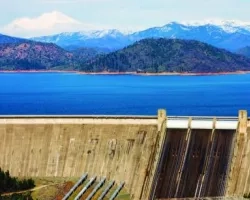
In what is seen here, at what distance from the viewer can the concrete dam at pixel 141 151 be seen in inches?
2106

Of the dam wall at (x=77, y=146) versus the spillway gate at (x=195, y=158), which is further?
the dam wall at (x=77, y=146)

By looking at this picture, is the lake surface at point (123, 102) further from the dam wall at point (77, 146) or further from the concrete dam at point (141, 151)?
the dam wall at point (77, 146)

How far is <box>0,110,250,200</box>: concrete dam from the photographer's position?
176ft

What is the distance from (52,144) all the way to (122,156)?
7.42 meters

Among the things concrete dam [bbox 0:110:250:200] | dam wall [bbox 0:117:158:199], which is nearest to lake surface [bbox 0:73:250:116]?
concrete dam [bbox 0:110:250:200]

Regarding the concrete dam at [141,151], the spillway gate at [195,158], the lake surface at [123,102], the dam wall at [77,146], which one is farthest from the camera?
the lake surface at [123,102]

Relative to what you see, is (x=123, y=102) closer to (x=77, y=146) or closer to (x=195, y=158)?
(x=77, y=146)

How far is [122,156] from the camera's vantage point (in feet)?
186

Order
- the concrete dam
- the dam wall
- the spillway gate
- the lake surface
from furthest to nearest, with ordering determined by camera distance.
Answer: the lake surface → the dam wall → the concrete dam → the spillway gate

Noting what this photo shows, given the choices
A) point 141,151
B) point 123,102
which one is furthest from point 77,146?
point 123,102

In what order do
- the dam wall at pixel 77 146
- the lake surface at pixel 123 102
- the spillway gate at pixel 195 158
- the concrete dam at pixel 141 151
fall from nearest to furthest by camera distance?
the spillway gate at pixel 195 158 < the concrete dam at pixel 141 151 < the dam wall at pixel 77 146 < the lake surface at pixel 123 102

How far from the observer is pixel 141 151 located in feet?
185

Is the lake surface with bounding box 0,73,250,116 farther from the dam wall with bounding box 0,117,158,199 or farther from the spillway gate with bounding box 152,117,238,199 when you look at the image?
the dam wall with bounding box 0,117,158,199

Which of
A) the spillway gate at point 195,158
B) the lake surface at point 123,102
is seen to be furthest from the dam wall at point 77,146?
the lake surface at point 123,102
